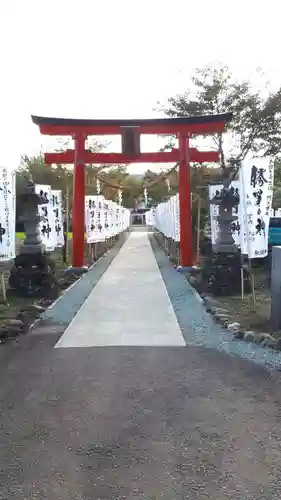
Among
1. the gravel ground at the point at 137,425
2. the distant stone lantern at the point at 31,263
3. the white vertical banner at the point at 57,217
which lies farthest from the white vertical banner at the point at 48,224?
the gravel ground at the point at 137,425

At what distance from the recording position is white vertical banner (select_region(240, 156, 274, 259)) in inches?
398

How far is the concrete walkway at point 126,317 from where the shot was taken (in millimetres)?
7328

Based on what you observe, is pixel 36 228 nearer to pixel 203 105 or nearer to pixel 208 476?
pixel 208 476

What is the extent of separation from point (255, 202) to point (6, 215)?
4.54m

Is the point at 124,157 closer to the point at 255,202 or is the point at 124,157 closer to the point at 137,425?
the point at 255,202

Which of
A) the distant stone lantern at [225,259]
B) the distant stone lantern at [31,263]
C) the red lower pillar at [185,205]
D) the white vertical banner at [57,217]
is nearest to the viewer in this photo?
the distant stone lantern at [225,259]

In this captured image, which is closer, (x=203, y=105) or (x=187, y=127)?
(x=187, y=127)

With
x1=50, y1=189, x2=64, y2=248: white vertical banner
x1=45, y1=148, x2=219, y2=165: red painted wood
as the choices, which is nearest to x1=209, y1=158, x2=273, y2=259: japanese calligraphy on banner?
x1=45, y1=148, x2=219, y2=165: red painted wood

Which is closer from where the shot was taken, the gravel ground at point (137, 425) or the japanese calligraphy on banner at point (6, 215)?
the gravel ground at point (137, 425)

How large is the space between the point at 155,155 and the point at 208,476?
44.9ft

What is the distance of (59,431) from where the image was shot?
4141 mm

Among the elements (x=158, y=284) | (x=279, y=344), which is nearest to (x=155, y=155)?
(x=158, y=284)

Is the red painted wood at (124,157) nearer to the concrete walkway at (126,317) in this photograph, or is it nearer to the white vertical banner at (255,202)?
the concrete walkway at (126,317)

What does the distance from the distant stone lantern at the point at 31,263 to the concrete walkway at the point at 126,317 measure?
1035 mm
